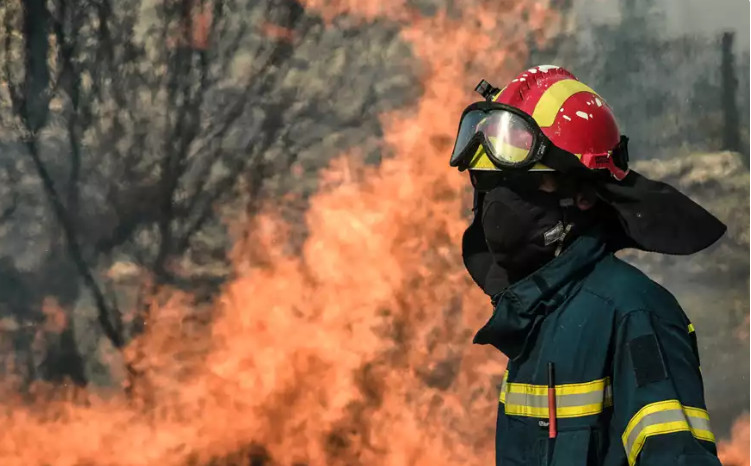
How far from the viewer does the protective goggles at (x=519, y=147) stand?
78.4 inches

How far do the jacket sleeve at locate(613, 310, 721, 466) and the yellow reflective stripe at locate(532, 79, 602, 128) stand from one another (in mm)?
557

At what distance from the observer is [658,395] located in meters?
1.67

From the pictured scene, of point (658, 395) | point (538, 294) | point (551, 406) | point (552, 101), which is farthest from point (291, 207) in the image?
point (658, 395)

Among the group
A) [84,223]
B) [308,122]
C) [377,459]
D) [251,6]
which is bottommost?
[377,459]

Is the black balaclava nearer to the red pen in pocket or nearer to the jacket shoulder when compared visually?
the jacket shoulder

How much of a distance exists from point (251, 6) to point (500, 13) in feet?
4.83

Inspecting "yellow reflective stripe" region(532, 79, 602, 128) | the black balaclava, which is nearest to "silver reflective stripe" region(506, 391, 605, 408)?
the black balaclava

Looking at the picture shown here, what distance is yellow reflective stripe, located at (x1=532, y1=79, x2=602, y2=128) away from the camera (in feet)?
6.70

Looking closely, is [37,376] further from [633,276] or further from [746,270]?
[746,270]

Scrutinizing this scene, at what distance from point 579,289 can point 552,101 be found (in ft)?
1.63

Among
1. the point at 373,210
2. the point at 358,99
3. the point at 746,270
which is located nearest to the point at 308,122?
the point at 358,99

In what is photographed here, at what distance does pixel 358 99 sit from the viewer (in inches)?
190

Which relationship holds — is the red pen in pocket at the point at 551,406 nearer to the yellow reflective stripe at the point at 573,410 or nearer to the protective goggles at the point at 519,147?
the yellow reflective stripe at the point at 573,410

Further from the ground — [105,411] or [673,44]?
[673,44]
